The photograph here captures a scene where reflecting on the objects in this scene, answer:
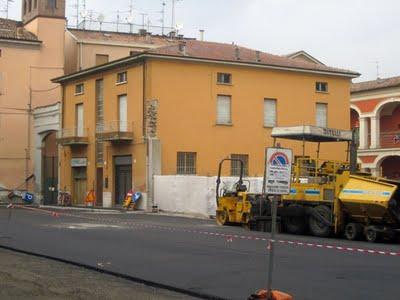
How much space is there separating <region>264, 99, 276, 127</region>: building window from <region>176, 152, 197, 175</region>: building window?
567 centimetres

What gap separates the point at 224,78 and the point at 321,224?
2288 centimetres

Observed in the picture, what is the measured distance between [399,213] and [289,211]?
13.3ft

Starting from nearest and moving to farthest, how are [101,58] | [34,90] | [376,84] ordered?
1. [376,84]
2. [34,90]
3. [101,58]

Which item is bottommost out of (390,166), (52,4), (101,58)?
(390,166)

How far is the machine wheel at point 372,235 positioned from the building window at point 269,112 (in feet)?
81.9

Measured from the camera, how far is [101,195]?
154ft

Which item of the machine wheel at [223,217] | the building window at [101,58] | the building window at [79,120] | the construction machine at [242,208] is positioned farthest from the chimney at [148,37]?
the machine wheel at [223,217]

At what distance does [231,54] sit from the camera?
46625 mm

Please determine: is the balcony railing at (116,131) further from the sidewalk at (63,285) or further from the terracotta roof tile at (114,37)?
the sidewalk at (63,285)

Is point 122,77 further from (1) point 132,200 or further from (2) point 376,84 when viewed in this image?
(2) point 376,84

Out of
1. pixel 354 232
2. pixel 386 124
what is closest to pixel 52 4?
pixel 386 124

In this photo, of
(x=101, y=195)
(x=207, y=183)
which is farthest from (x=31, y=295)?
(x=101, y=195)

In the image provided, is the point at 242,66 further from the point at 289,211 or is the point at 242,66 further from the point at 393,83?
the point at 289,211

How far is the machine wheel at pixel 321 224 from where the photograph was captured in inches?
902
